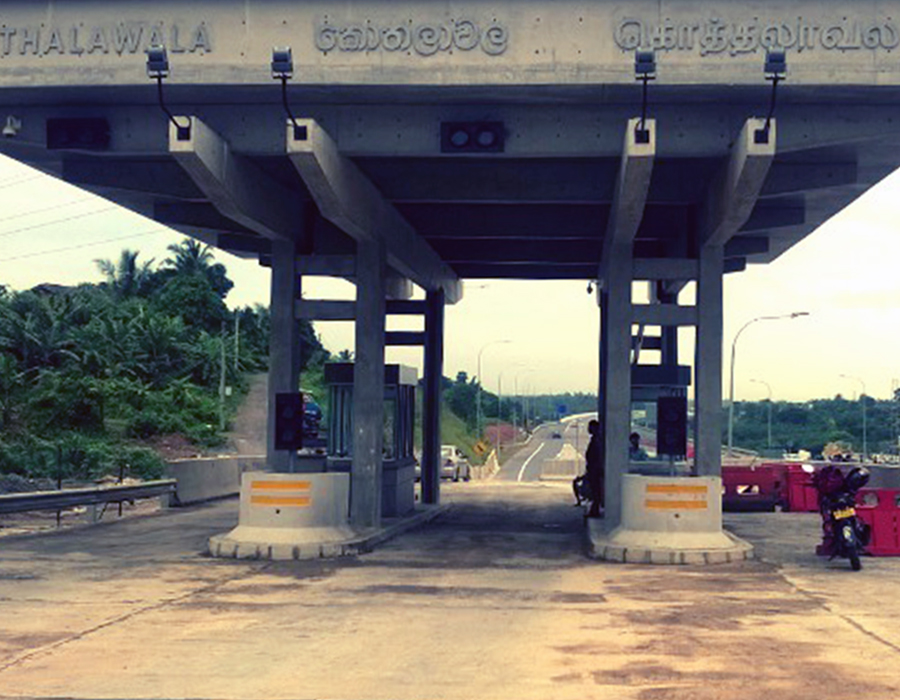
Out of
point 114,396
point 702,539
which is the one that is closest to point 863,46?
point 702,539

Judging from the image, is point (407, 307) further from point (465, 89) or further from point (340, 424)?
point (465, 89)

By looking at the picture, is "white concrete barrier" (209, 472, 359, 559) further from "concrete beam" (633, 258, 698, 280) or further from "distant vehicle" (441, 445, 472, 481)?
"distant vehicle" (441, 445, 472, 481)

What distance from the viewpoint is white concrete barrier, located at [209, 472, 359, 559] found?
18.1m

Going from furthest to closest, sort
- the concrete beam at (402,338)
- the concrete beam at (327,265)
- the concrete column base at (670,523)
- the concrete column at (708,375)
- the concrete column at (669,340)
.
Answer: the concrete column at (669,340) < the concrete beam at (402,338) < the concrete beam at (327,265) < the concrete column at (708,375) < the concrete column base at (670,523)

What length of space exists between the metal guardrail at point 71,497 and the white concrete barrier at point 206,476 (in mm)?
1631

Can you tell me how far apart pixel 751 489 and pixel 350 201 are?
14811 millimetres

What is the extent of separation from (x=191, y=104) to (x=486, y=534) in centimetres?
938

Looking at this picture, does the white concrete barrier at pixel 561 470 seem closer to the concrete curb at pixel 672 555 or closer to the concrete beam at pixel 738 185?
the concrete beam at pixel 738 185

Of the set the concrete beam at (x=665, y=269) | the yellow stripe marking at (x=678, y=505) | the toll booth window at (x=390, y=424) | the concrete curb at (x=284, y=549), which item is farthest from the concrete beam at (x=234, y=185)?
the yellow stripe marking at (x=678, y=505)

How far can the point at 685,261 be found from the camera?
72.5 feet

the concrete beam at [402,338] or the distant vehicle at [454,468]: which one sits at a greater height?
the concrete beam at [402,338]

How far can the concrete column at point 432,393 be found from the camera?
30.8 m

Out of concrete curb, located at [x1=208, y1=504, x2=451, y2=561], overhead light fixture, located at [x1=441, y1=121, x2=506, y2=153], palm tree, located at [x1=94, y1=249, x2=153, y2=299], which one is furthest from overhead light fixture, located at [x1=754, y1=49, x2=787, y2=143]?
palm tree, located at [x1=94, y1=249, x2=153, y2=299]

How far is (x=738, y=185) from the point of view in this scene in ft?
59.3
